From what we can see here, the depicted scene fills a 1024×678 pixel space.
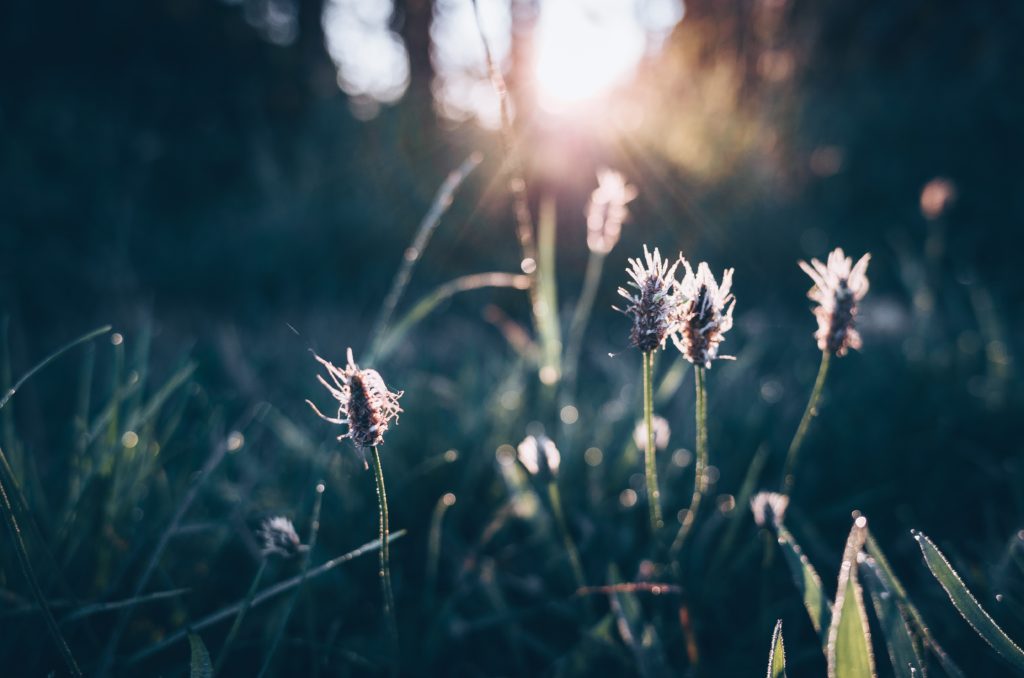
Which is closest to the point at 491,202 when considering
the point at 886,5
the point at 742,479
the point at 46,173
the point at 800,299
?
the point at 800,299

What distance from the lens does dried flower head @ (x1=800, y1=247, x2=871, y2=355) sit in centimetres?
→ 64

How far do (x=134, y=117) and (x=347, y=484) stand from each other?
23.9 ft

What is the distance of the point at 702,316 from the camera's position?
577mm

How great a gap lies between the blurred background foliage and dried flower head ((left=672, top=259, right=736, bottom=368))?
14.5 inches

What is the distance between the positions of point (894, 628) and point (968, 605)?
75mm

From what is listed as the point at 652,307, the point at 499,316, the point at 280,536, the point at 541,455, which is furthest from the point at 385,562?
the point at 499,316

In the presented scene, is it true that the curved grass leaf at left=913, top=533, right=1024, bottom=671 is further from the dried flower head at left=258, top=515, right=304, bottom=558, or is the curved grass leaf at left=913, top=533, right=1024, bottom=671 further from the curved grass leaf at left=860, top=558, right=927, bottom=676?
the dried flower head at left=258, top=515, right=304, bottom=558

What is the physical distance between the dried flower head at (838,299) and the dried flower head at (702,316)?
127 millimetres

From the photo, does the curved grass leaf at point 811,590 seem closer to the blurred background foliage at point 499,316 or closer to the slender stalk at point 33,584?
the blurred background foliage at point 499,316

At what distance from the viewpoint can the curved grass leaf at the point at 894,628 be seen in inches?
25.3

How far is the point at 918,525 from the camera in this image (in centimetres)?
113

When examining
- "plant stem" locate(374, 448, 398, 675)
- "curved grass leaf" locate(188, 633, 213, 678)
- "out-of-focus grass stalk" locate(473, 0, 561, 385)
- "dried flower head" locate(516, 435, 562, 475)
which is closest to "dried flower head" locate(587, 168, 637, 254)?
"out-of-focus grass stalk" locate(473, 0, 561, 385)

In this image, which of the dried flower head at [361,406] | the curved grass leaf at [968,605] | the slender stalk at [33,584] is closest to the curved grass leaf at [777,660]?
the curved grass leaf at [968,605]

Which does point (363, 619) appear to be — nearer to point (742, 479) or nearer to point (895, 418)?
point (742, 479)
